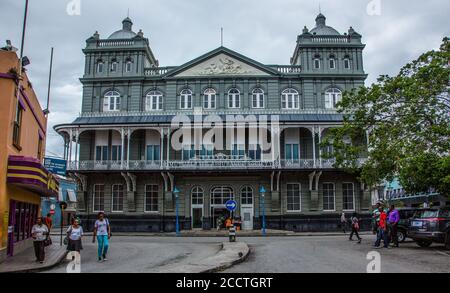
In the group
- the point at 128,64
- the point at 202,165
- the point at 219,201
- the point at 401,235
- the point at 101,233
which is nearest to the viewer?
the point at 101,233

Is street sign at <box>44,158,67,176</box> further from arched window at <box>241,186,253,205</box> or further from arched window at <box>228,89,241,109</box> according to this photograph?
arched window at <box>228,89,241,109</box>

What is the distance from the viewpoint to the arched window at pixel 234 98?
35938mm

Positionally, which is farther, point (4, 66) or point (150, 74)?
point (150, 74)

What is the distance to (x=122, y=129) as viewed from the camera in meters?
33.5

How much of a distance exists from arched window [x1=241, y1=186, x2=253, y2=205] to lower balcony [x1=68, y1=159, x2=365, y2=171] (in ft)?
7.70

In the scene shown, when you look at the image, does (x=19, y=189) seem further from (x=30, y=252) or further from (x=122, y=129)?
(x=122, y=129)

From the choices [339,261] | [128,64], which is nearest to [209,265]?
[339,261]

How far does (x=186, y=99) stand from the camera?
36.2m

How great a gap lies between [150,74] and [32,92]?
63.5ft

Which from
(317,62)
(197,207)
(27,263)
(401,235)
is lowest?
(27,263)

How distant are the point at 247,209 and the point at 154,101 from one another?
12.2 m

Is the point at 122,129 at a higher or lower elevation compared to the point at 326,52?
lower

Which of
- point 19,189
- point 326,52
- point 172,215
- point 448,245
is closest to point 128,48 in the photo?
point 172,215

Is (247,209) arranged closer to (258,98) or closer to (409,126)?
(258,98)
